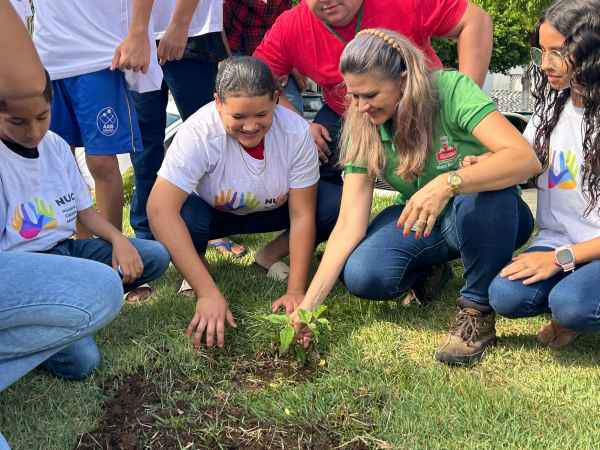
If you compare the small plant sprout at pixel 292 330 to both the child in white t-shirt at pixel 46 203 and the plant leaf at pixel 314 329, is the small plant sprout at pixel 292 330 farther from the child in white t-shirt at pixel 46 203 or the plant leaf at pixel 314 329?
the child in white t-shirt at pixel 46 203

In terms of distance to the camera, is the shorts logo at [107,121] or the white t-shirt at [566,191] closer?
the white t-shirt at [566,191]

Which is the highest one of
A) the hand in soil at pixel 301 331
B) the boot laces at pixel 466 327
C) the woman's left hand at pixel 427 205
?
the woman's left hand at pixel 427 205

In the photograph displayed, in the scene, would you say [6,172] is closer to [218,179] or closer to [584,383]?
[218,179]

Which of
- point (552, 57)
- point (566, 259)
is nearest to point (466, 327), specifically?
point (566, 259)

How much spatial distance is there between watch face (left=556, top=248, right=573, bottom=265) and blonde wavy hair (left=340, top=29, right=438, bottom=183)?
2.20 ft

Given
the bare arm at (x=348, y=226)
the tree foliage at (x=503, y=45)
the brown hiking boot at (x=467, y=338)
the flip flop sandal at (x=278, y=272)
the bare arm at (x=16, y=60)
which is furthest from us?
the tree foliage at (x=503, y=45)

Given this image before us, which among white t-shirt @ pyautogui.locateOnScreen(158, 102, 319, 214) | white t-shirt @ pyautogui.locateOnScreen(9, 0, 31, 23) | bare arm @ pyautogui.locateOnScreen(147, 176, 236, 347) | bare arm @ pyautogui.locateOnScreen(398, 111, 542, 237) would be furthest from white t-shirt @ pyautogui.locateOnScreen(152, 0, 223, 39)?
bare arm @ pyautogui.locateOnScreen(398, 111, 542, 237)

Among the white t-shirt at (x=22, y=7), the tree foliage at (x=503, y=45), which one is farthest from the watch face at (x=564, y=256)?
the tree foliage at (x=503, y=45)

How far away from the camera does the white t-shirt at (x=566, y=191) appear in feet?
8.04

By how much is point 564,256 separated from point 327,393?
1064mm

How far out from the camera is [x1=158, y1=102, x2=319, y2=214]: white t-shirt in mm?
2766

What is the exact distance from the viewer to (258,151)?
2.91 m

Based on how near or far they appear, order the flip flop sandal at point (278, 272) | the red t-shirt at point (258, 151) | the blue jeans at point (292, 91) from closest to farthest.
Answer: the red t-shirt at point (258, 151), the flip flop sandal at point (278, 272), the blue jeans at point (292, 91)

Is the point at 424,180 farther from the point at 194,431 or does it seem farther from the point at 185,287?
the point at 194,431
